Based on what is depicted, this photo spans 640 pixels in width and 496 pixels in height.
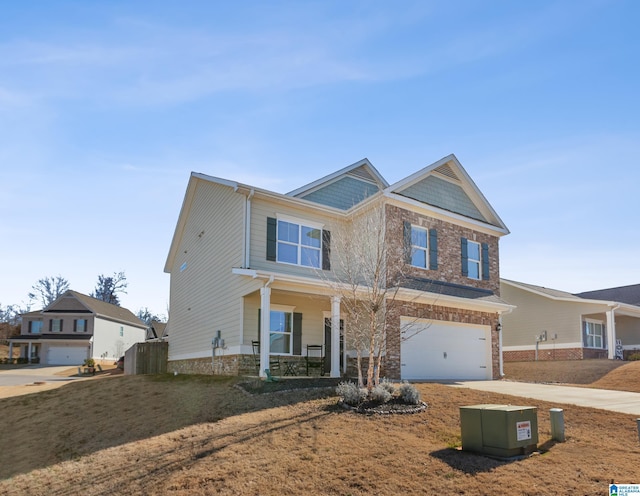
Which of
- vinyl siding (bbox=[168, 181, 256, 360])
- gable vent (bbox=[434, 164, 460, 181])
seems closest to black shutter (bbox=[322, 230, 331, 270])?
vinyl siding (bbox=[168, 181, 256, 360])

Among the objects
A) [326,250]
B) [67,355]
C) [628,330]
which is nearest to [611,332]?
[628,330]

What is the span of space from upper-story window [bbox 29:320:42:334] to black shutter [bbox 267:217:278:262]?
1556 inches

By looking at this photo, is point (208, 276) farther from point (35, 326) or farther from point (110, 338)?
point (35, 326)

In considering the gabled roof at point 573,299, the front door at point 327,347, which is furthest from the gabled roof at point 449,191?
the gabled roof at point 573,299

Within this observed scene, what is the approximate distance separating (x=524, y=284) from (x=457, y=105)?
64.2 feet

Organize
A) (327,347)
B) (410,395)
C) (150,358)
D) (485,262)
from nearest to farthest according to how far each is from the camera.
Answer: (410,395)
(327,347)
(485,262)
(150,358)

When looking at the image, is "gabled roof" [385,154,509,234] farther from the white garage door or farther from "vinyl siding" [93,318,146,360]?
the white garage door

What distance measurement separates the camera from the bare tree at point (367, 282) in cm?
1274

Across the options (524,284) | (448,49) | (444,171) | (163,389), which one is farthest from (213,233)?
(524,284)

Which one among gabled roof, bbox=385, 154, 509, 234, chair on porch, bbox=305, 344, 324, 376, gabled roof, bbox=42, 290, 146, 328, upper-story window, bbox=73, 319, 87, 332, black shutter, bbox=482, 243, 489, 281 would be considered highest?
gabled roof, bbox=385, 154, 509, 234

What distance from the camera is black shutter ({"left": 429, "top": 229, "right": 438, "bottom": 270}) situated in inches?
768

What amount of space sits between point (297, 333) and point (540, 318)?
1679 centimetres

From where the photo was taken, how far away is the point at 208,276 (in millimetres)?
20047

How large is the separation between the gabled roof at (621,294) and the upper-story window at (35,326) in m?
45.1
